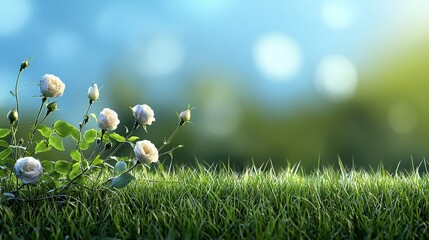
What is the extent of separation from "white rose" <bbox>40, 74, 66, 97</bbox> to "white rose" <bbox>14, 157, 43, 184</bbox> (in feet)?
1.29

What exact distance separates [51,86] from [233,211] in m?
1.25

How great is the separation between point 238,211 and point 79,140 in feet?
3.44

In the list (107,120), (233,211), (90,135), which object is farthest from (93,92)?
(233,211)

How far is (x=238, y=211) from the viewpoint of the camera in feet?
11.0

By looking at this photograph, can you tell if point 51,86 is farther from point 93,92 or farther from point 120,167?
point 120,167

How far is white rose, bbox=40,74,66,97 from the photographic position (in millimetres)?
3357

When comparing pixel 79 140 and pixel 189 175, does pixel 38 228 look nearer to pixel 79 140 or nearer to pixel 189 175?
pixel 79 140

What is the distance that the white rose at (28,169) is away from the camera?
325 cm

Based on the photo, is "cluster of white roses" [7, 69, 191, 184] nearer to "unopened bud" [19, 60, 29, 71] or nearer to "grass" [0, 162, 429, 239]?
"unopened bud" [19, 60, 29, 71]

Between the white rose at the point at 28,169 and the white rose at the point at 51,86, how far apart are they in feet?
1.29

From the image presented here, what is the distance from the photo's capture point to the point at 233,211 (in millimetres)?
3307

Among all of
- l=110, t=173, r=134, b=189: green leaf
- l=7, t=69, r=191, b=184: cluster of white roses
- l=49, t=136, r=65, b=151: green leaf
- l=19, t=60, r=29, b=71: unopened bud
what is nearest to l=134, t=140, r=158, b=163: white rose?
l=7, t=69, r=191, b=184: cluster of white roses

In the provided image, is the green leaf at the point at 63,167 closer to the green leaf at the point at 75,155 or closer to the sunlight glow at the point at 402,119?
the green leaf at the point at 75,155

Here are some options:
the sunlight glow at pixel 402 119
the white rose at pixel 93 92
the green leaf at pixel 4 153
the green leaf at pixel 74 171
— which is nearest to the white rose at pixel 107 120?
the white rose at pixel 93 92
